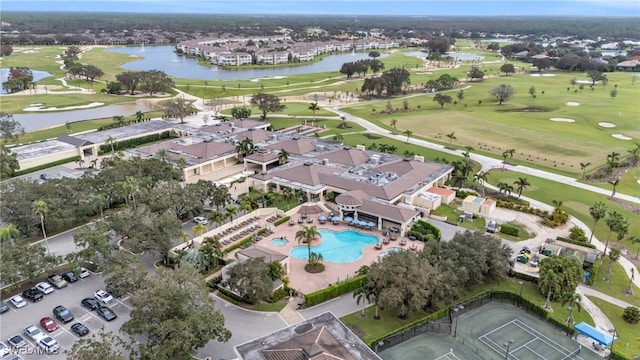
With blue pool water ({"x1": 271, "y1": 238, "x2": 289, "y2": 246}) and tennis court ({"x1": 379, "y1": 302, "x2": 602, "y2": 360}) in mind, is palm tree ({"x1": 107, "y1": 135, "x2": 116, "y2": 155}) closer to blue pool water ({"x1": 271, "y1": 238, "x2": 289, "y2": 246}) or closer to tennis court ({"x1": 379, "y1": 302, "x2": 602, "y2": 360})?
blue pool water ({"x1": 271, "y1": 238, "x2": 289, "y2": 246})

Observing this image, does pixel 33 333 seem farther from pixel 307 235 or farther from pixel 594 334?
pixel 594 334

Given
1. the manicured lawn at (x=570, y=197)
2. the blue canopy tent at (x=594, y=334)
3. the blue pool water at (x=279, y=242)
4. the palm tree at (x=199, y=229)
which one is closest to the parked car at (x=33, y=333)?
the palm tree at (x=199, y=229)

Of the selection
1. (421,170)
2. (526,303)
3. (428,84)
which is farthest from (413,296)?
(428,84)

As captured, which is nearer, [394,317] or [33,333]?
[33,333]

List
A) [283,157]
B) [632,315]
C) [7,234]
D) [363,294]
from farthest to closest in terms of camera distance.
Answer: [283,157] → [7,234] → [363,294] → [632,315]

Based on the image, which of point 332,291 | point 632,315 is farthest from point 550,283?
point 332,291
